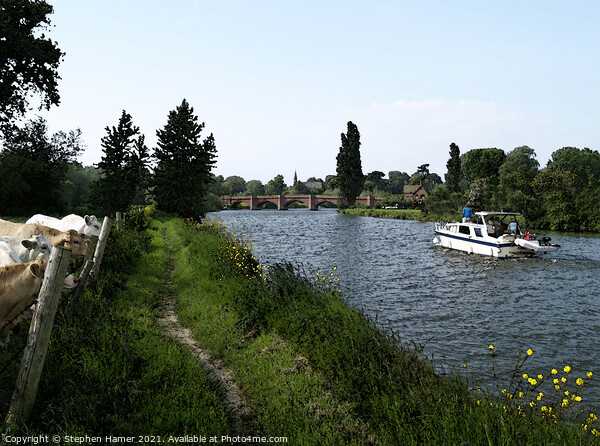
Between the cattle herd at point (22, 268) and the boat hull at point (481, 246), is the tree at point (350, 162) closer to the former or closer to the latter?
the boat hull at point (481, 246)

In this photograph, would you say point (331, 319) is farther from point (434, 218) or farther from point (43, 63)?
point (434, 218)

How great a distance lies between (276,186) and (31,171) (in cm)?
13070

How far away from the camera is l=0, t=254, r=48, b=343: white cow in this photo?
5.88 m

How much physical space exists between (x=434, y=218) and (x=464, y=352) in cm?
5674

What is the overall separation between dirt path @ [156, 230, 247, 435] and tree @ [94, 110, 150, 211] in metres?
27.3

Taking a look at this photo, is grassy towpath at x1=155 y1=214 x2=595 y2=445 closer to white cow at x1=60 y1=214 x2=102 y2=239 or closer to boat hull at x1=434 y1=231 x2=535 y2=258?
white cow at x1=60 y1=214 x2=102 y2=239

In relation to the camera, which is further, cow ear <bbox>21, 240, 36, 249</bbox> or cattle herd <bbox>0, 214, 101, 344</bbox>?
cow ear <bbox>21, 240, 36, 249</bbox>

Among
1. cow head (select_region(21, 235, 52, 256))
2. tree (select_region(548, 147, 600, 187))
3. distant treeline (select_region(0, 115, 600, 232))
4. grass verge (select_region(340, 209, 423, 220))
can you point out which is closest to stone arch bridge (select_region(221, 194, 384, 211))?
grass verge (select_region(340, 209, 423, 220))

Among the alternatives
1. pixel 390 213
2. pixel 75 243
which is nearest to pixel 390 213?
pixel 390 213

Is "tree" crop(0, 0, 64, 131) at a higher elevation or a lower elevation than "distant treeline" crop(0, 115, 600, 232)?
higher

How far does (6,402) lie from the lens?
5012 millimetres

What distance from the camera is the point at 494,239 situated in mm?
29047

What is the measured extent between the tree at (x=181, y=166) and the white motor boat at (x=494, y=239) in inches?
907

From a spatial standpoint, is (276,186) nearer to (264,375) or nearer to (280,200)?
(280,200)
